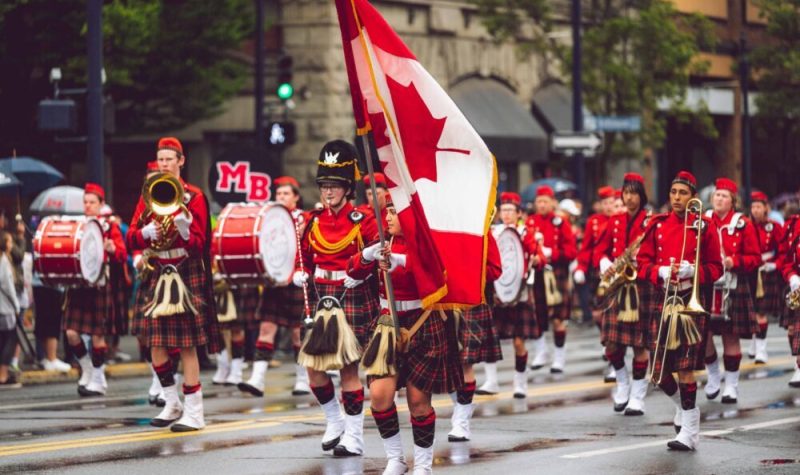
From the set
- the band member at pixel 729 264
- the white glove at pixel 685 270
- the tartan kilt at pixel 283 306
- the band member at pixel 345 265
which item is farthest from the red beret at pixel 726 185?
the band member at pixel 345 265

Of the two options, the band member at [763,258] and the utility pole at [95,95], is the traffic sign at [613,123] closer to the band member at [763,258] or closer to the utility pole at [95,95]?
the band member at [763,258]

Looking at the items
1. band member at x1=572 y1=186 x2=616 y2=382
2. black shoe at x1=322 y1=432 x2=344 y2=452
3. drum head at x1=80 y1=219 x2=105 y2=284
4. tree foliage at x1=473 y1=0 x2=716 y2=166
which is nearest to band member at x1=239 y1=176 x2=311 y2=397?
drum head at x1=80 y1=219 x2=105 y2=284

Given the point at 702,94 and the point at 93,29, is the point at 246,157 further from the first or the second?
the point at 702,94

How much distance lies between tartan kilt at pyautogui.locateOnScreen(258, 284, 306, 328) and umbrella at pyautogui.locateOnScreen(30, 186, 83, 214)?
4.85 m

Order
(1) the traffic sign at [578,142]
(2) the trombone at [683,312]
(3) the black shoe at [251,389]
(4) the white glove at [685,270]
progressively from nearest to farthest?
(2) the trombone at [683,312] → (4) the white glove at [685,270] → (3) the black shoe at [251,389] → (1) the traffic sign at [578,142]

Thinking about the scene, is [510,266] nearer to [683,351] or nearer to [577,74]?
[683,351]

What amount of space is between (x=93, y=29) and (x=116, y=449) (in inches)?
369

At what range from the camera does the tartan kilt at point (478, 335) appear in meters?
14.2

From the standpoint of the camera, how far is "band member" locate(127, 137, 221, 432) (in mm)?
12977

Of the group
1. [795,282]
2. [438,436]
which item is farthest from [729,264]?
[438,436]

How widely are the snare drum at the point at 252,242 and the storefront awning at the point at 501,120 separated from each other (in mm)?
20547

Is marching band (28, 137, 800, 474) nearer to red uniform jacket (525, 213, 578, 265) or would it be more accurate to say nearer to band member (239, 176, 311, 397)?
band member (239, 176, 311, 397)

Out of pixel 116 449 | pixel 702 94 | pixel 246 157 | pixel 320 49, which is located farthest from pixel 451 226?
pixel 702 94

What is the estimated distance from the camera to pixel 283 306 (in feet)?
56.2
